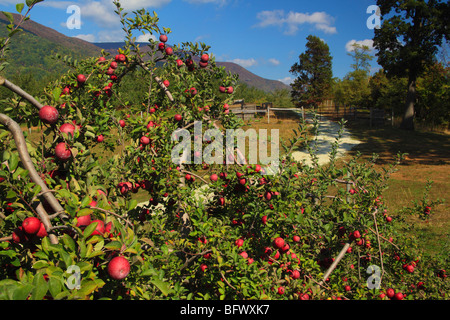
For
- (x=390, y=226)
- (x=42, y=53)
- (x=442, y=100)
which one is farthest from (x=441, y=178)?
(x=42, y=53)

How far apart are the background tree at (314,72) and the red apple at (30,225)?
35.6m

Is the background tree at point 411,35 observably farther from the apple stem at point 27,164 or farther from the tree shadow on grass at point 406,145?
the apple stem at point 27,164

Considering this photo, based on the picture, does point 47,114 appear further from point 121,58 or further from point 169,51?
point 169,51

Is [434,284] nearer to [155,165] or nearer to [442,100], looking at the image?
[155,165]

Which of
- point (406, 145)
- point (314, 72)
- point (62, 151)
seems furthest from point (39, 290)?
point (314, 72)

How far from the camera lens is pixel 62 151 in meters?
1.40

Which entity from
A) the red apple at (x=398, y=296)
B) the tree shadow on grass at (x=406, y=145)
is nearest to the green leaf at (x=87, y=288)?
the red apple at (x=398, y=296)

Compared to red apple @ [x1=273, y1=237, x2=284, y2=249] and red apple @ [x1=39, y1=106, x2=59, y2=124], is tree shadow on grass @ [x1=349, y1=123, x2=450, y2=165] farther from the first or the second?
red apple @ [x1=39, y1=106, x2=59, y2=124]

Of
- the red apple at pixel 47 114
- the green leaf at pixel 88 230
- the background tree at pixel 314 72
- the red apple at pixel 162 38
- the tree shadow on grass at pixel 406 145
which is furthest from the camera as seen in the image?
the background tree at pixel 314 72

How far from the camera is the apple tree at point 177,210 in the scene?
122cm

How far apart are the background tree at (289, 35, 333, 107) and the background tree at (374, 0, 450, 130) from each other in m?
16.5

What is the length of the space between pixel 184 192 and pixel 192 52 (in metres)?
1.43

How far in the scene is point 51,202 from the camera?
1140 millimetres

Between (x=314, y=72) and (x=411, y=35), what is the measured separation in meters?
18.4
